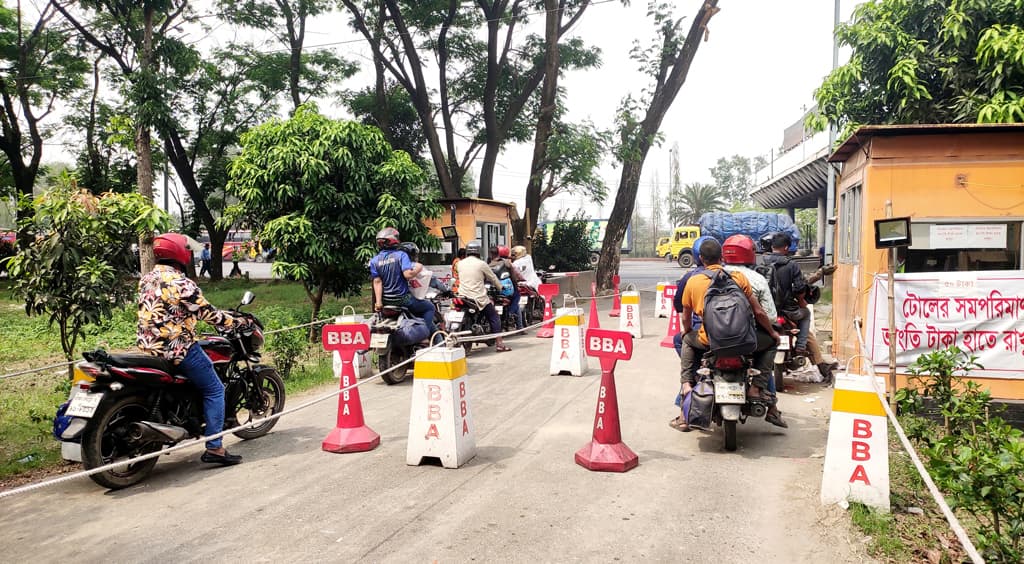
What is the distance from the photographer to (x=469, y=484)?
17.0 ft

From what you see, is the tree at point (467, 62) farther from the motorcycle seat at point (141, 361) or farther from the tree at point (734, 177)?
the tree at point (734, 177)

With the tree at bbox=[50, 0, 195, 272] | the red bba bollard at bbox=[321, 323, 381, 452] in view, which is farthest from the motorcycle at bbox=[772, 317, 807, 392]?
the tree at bbox=[50, 0, 195, 272]

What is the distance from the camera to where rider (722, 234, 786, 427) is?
631 cm

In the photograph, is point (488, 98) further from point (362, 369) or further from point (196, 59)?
point (362, 369)

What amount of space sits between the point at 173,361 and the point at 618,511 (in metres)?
3.48

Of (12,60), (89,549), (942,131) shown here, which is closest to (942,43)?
(942,131)

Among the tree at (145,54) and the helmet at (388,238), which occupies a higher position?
the tree at (145,54)

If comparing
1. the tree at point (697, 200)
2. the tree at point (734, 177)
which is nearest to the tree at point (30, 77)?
the tree at point (697, 200)

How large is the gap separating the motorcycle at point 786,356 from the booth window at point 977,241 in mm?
1417

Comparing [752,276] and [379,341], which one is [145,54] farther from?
[752,276]

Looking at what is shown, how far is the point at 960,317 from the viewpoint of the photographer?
7207 millimetres

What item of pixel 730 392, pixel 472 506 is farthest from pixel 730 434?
pixel 472 506

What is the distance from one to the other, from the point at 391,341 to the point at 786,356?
192 inches

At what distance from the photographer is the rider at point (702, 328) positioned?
6039 millimetres
